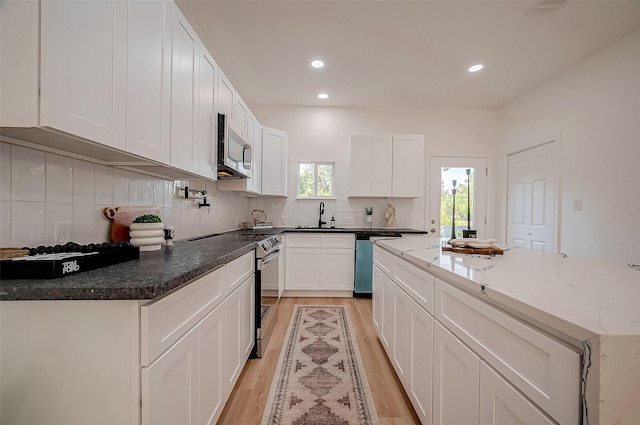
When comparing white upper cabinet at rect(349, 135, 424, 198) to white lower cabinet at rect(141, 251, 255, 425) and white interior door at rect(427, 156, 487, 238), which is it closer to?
white interior door at rect(427, 156, 487, 238)

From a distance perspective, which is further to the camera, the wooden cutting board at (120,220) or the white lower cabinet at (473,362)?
the wooden cutting board at (120,220)

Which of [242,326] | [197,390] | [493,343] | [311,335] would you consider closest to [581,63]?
[493,343]

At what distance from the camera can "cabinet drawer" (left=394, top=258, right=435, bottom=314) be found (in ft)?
4.01

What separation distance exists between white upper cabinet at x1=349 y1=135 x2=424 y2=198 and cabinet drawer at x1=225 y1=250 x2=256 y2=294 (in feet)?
7.36

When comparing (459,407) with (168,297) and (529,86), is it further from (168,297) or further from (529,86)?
(529,86)

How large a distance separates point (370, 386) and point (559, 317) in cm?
152

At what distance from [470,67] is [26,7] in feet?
11.7

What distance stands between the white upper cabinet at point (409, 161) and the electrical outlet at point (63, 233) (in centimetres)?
346

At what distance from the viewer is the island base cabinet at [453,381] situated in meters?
0.88

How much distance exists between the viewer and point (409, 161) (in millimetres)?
3777

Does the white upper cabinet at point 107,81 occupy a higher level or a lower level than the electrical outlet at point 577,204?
higher

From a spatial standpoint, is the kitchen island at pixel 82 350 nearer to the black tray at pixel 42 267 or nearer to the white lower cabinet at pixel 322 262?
the black tray at pixel 42 267

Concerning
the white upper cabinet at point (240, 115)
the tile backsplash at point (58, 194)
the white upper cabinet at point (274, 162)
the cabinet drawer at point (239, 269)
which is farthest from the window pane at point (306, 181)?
the tile backsplash at point (58, 194)

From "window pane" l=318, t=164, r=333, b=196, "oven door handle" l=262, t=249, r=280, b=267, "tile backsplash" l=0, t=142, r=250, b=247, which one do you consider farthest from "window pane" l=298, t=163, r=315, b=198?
"tile backsplash" l=0, t=142, r=250, b=247
